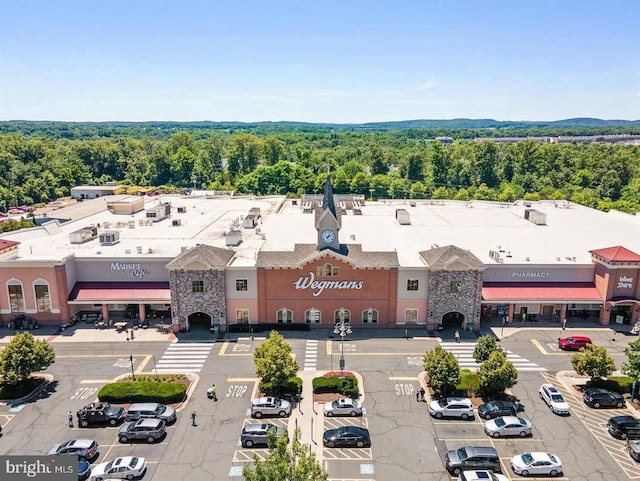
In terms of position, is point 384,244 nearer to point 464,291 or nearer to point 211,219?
point 464,291

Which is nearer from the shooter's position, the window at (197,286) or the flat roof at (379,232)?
the window at (197,286)

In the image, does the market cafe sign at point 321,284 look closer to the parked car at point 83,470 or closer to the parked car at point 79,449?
the parked car at point 79,449

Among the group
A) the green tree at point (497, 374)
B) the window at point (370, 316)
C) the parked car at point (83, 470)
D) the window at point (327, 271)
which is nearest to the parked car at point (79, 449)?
the parked car at point (83, 470)

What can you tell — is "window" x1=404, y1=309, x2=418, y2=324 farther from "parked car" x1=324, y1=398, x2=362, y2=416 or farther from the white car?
the white car

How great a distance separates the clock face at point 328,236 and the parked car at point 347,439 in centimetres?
2574

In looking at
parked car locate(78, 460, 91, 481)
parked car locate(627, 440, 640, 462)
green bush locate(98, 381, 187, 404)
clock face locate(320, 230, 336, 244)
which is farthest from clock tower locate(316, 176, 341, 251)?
parked car locate(627, 440, 640, 462)

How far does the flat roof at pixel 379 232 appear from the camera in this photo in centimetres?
6619

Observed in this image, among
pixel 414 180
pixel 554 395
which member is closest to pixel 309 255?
pixel 554 395

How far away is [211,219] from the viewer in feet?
283

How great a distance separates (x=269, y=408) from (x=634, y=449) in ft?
94.3

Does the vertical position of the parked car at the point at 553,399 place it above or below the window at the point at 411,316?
below

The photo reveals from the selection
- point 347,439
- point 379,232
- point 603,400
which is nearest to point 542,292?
point 603,400

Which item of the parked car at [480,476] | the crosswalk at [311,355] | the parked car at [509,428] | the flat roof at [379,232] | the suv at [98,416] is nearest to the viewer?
the parked car at [480,476]

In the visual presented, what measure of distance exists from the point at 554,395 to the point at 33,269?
189 ft
